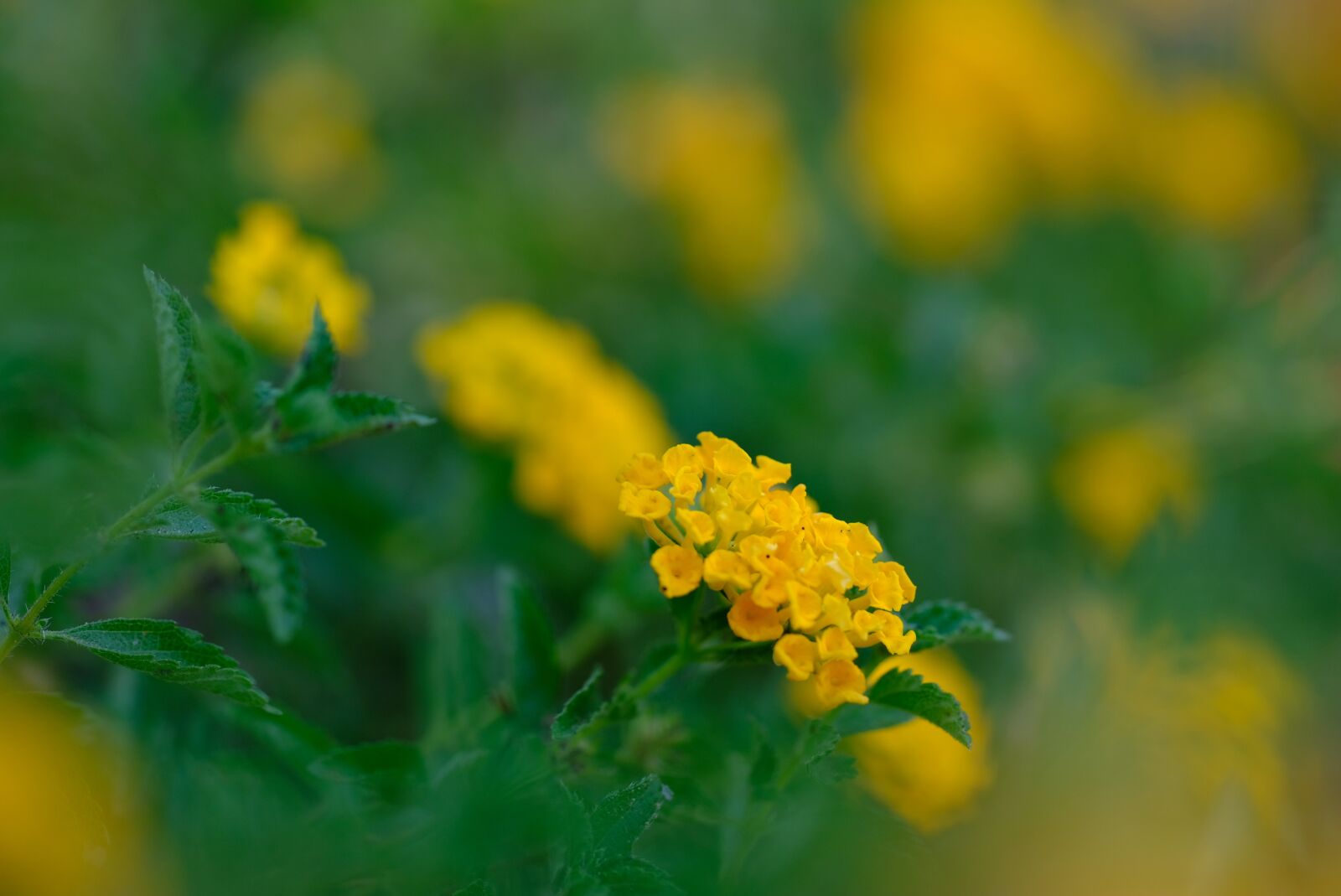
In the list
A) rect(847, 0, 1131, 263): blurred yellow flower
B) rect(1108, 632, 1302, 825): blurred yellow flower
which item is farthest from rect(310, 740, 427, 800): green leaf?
rect(847, 0, 1131, 263): blurred yellow flower

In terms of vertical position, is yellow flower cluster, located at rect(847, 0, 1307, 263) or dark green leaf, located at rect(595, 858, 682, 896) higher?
yellow flower cluster, located at rect(847, 0, 1307, 263)

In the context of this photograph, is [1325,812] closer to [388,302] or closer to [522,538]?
[522,538]

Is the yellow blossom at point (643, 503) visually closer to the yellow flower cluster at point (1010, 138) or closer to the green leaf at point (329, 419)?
the green leaf at point (329, 419)

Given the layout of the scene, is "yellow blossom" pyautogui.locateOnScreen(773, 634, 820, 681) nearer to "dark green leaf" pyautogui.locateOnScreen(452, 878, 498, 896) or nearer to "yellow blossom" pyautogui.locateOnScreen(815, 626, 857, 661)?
"yellow blossom" pyautogui.locateOnScreen(815, 626, 857, 661)

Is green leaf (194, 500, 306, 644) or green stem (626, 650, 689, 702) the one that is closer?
green leaf (194, 500, 306, 644)

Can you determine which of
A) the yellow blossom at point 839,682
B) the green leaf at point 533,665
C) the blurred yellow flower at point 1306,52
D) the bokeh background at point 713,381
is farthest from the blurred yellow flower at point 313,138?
the blurred yellow flower at point 1306,52

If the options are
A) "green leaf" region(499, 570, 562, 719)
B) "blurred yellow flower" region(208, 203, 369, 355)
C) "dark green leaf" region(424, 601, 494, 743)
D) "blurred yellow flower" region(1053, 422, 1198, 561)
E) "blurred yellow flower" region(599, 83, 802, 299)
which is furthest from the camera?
"blurred yellow flower" region(599, 83, 802, 299)

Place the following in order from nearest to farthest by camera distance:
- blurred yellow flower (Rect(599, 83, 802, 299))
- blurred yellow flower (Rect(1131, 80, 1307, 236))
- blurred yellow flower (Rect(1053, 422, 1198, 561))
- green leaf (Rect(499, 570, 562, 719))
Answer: green leaf (Rect(499, 570, 562, 719)), blurred yellow flower (Rect(1053, 422, 1198, 561)), blurred yellow flower (Rect(599, 83, 802, 299)), blurred yellow flower (Rect(1131, 80, 1307, 236))
